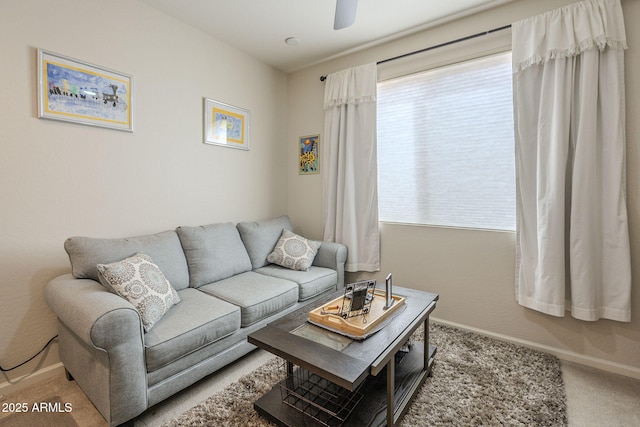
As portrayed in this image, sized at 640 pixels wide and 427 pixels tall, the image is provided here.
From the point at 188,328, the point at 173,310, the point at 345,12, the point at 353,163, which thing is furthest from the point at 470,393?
the point at 345,12

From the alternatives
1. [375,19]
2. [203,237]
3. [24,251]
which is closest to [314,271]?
[203,237]

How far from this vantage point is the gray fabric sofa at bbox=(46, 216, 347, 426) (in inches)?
55.6

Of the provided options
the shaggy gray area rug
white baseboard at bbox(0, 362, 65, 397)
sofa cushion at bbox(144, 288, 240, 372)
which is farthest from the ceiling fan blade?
white baseboard at bbox(0, 362, 65, 397)

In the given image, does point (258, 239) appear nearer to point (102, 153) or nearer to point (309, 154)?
point (309, 154)

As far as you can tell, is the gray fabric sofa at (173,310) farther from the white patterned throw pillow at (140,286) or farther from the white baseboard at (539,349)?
the white baseboard at (539,349)

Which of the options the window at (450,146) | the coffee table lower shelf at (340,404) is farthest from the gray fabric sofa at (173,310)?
the window at (450,146)

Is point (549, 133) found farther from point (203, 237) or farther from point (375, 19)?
point (203, 237)

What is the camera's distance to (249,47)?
305cm

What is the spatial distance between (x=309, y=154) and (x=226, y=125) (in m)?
0.99

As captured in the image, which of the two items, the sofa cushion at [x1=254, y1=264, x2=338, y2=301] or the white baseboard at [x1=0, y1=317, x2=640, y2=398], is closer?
the white baseboard at [x1=0, y1=317, x2=640, y2=398]

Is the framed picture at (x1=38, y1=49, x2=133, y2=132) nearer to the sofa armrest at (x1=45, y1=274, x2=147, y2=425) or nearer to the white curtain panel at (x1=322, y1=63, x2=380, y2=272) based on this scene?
the sofa armrest at (x1=45, y1=274, x2=147, y2=425)

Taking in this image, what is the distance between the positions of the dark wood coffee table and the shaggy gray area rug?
0.11 metres

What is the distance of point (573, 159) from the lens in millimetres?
2031

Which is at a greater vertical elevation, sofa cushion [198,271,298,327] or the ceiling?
the ceiling
